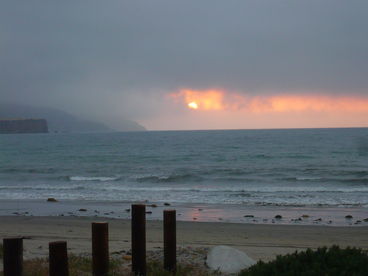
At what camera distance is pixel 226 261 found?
7.09 m

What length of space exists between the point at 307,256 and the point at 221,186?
2398cm

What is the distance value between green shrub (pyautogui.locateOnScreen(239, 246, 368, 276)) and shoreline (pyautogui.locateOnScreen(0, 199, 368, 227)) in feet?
34.5

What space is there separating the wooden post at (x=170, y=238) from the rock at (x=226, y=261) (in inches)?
34.7

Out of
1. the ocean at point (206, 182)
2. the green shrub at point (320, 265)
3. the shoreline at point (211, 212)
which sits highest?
the green shrub at point (320, 265)

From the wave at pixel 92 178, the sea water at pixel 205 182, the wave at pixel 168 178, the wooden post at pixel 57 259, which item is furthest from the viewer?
the wave at pixel 92 178

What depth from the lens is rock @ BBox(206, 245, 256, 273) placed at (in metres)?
6.94

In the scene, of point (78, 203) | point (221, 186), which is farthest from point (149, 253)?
point (221, 186)

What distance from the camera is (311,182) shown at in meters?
30.3

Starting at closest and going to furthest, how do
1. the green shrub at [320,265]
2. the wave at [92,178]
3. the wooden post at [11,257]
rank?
the green shrub at [320,265], the wooden post at [11,257], the wave at [92,178]

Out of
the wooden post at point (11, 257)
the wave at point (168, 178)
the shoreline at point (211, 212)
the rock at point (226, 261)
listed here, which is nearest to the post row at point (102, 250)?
the wooden post at point (11, 257)

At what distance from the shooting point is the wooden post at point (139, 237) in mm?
6031

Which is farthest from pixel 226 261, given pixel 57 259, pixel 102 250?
pixel 57 259

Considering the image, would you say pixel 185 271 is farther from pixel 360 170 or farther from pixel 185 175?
pixel 360 170

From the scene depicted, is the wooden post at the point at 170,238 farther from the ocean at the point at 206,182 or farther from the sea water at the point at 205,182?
the sea water at the point at 205,182
